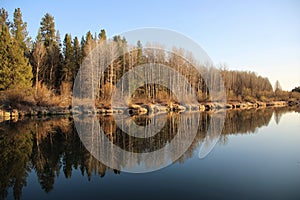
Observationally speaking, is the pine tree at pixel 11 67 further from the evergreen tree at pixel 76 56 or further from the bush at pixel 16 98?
the evergreen tree at pixel 76 56

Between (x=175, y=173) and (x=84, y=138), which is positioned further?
(x=84, y=138)

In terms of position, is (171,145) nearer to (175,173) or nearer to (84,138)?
(175,173)

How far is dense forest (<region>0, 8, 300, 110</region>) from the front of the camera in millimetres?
20766

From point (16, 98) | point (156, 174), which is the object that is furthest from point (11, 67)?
point (156, 174)

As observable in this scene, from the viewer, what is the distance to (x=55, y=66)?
30594mm

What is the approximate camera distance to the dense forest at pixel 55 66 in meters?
20.8

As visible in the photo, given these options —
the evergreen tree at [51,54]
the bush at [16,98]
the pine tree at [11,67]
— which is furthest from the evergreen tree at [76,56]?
the bush at [16,98]

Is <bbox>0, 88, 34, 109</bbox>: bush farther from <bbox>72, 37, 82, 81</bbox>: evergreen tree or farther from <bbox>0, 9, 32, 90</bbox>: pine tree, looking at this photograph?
<bbox>72, 37, 82, 81</bbox>: evergreen tree

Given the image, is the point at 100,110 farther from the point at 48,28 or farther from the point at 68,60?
the point at 48,28

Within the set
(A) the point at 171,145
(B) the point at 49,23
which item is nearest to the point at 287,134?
(A) the point at 171,145

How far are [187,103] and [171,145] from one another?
22.1 metres

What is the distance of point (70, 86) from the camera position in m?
27.2

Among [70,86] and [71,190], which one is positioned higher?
[70,86]

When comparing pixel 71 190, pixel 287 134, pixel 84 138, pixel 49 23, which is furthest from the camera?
pixel 49 23
